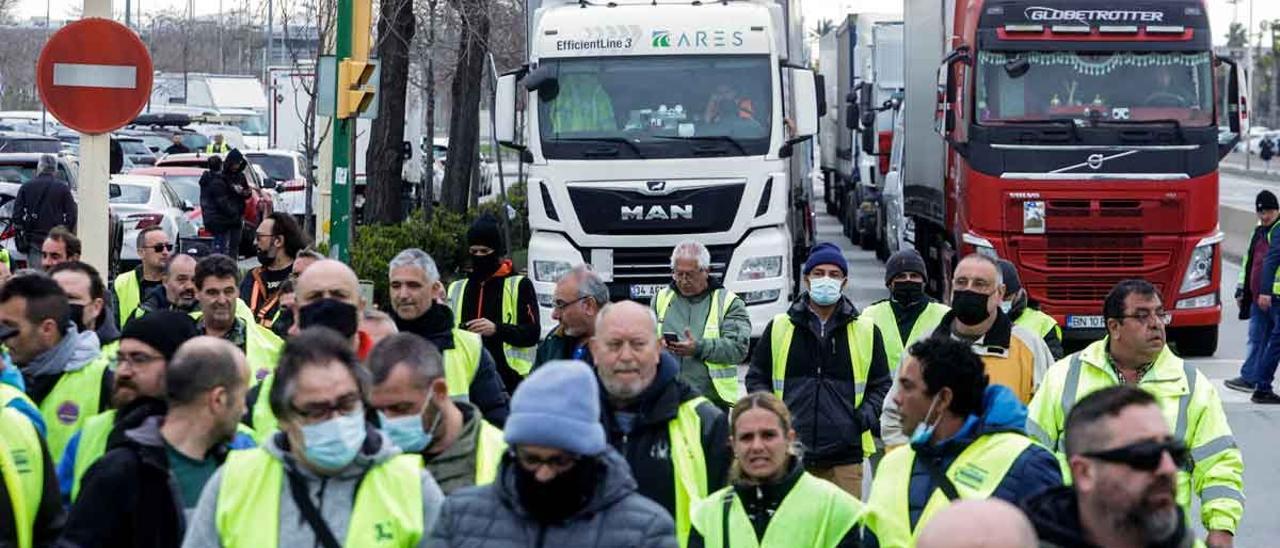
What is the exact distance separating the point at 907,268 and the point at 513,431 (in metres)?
4.95

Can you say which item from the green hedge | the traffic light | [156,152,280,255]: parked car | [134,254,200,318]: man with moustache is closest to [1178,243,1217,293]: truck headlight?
the green hedge

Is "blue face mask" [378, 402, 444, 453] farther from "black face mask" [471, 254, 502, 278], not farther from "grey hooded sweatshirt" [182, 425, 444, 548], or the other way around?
"black face mask" [471, 254, 502, 278]

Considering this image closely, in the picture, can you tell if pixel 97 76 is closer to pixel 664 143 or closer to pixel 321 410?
pixel 321 410

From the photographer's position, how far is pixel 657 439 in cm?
635

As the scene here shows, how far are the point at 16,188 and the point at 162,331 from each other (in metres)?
20.6

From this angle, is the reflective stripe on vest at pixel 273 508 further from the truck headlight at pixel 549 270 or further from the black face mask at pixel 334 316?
the truck headlight at pixel 549 270

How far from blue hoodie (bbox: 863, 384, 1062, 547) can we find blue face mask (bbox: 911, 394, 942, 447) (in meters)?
0.02

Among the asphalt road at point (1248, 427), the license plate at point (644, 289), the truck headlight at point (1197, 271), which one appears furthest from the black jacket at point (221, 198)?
the truck headlight at point (1197, 271)

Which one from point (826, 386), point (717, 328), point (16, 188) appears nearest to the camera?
point (826, 386)

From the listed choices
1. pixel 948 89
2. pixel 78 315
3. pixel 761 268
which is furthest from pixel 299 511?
pixel 948 89

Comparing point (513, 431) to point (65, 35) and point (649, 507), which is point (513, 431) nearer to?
point (649, 507)

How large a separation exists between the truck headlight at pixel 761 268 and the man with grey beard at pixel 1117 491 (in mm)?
13308

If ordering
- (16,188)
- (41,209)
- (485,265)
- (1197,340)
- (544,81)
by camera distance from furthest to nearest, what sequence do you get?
(16,188) < (41,209) < (1197,340) < (544,81) < (485,265)

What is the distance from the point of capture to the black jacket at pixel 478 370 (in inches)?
301
